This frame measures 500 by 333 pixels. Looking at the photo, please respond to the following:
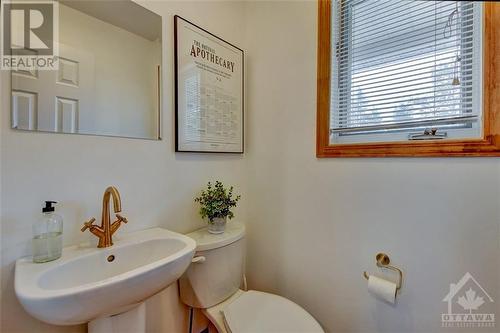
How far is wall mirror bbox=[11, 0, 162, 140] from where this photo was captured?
77 centimetres

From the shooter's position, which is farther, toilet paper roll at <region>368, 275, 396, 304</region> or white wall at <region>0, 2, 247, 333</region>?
toilet paper roll at <region>368, 275, 396, 304</region>

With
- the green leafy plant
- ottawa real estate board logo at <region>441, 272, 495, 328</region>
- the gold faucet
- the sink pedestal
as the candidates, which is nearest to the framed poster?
the green leafy plant

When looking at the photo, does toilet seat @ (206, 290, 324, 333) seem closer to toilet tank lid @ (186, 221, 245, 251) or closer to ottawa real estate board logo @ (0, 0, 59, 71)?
toilet tank lid @ (186, 221, 245, 251)

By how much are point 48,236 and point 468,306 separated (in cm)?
152

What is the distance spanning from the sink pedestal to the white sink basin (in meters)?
0.10

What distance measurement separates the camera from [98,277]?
2.64 feet

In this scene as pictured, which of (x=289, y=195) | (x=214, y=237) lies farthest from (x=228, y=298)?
(x=289, y=195)

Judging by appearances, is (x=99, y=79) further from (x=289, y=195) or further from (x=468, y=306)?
(x=468, y=306)

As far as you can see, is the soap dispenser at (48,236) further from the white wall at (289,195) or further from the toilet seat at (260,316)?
the toilet seat at (260,316)

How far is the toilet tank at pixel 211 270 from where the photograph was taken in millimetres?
1075

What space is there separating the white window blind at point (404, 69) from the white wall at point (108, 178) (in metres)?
0.69

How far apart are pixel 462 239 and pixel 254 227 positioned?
1.01 meters

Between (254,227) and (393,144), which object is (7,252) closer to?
(254,227)

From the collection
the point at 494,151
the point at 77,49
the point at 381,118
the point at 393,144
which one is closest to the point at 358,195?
the point at 393,144
